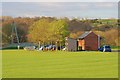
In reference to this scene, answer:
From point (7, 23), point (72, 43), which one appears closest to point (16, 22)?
point (7, 23)

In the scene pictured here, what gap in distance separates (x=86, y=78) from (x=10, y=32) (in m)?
59.9

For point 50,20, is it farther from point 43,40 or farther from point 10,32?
point 10,32

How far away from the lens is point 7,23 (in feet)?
217

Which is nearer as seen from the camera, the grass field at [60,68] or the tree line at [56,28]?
the grass field at [60,68]

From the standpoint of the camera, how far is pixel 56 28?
190ft

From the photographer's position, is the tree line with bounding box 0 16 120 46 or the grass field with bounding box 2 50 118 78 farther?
the tree line with bounding box 0 16 120 46

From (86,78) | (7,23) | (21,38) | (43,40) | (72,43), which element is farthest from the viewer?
(21,38)

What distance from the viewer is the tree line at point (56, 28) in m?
58.1

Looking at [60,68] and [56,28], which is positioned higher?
[56,28]

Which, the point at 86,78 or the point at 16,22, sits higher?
the point at 16,22

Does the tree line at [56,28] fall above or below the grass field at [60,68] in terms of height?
above

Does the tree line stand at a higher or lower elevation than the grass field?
higher

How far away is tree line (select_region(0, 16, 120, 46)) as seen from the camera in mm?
58072

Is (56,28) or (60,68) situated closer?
(60,68)
